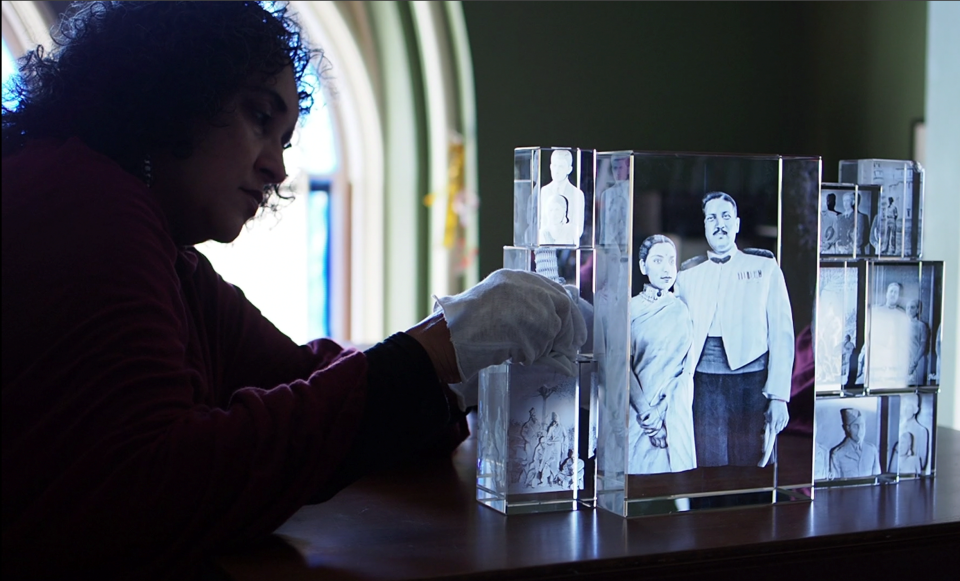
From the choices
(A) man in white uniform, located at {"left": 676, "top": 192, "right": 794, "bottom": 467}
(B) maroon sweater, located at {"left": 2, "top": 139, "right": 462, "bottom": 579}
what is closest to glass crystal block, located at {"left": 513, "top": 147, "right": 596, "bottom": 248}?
(A) man in white uniform, located at {"left": 676, "top": 192, "right": 794, "bottom": 467}

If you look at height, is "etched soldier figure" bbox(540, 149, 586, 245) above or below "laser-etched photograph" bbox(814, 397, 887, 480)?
above

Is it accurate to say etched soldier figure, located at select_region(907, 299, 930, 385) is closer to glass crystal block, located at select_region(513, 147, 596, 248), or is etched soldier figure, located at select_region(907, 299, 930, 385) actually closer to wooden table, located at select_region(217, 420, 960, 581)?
wooden table, located at select_region(217, 420, 960, 581)

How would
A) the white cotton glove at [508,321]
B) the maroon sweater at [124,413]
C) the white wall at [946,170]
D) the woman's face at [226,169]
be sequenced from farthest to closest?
1. the white wall at [946,170]
2. the woman's face at [226,169]
3. the white cotton glove at [508,321]
4. the maroon sweater at [124,413]

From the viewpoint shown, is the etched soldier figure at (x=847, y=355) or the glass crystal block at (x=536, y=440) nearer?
the glass crystal block at (x=536, y=440)

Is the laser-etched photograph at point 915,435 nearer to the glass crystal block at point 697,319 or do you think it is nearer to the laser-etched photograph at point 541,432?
the glass crystal block at point 697,319

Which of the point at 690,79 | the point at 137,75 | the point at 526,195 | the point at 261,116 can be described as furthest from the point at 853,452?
the point at 690,79

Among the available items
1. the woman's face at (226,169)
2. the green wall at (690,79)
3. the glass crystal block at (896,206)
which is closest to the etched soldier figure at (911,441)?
the glass crystal block at (896,206)

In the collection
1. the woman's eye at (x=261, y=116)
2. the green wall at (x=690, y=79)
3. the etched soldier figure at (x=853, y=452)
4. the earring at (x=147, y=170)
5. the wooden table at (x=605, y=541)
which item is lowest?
the wooden table at (x=605, y=541)

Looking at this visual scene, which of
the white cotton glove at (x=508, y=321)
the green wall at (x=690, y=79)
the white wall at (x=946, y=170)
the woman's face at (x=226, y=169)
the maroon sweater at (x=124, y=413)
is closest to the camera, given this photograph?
the maroon sweater at (x=124, y=413)

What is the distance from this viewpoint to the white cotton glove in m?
0.94

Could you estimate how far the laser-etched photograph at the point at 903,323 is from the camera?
1.11m

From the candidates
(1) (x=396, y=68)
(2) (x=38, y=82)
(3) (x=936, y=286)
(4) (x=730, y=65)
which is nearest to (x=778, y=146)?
(4) (x=730, y=65)

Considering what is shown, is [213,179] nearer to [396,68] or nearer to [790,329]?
[790,329]

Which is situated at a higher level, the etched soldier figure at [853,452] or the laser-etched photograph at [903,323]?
the laser-etched photograph at [903,323]
